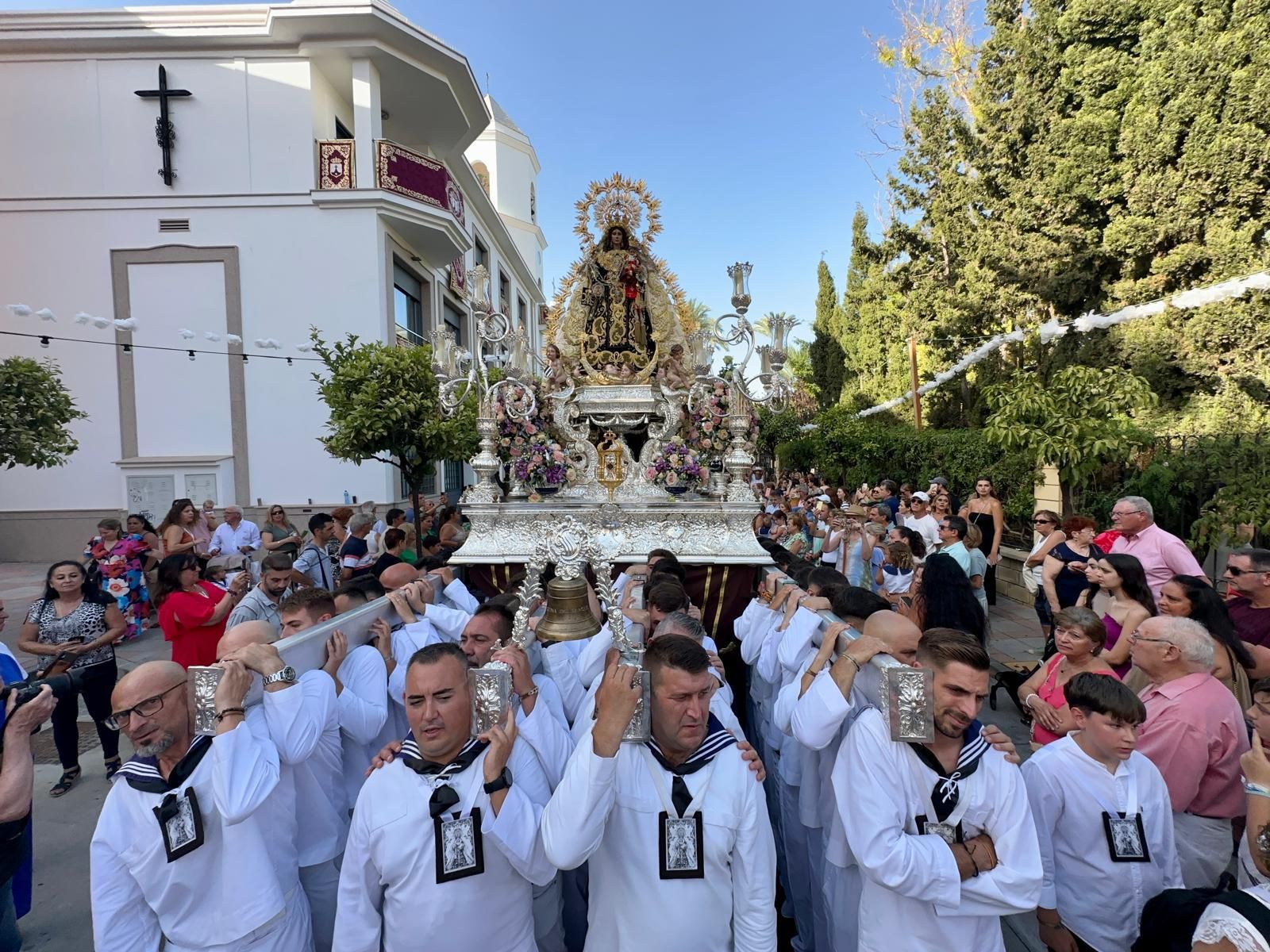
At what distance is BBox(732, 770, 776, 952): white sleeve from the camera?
213cm

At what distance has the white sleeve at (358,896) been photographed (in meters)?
2.12

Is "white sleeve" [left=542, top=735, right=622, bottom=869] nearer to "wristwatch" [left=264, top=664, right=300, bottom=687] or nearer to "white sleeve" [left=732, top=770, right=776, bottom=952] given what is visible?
"white sleeve" [left=732, top=770, right=776, bottom=952]

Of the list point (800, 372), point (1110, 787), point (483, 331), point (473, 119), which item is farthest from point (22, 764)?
point (800, 372)

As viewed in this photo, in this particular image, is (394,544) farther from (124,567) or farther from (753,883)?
(753,883)

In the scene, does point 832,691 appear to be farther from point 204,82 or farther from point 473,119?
point 473,119

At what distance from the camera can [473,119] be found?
1775cm

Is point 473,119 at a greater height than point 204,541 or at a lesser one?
greater

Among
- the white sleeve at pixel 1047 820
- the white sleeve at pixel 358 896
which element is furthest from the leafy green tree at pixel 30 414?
the white sleeve at pixel 1047 820

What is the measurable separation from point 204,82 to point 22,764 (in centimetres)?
1661

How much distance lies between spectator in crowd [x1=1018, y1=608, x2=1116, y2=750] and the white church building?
13595 mm

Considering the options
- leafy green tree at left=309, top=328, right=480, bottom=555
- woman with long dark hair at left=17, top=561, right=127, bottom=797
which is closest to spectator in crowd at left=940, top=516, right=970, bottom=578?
leafy green tree at left=309, top=328, right=480, bottom=555

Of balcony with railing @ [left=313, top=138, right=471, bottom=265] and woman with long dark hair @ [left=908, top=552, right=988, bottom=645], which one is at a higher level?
balcony with railing @ [left=313, top=138, right=471, bottom=265]

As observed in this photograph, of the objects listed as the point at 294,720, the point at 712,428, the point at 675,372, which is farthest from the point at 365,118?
the point at 294,720

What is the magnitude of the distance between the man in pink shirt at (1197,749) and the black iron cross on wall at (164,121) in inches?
725
